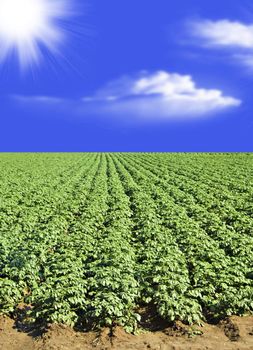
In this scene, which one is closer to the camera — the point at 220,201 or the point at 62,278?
the point at 62,278

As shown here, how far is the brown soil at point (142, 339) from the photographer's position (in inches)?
380

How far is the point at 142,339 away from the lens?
32.9 feet

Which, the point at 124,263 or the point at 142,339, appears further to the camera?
the point at 124,263

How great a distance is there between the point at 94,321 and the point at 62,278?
171 centimetres

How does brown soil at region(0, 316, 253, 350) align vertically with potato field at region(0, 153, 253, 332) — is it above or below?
below

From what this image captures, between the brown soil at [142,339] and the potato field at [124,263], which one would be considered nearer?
the brown soil at [142,339]

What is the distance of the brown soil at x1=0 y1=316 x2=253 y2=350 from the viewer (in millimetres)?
9664

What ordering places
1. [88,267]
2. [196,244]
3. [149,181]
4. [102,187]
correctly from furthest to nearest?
[149,181] < [102,187] < [196,244] < [88,267]

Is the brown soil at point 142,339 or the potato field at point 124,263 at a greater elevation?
the potato field at point 124,263

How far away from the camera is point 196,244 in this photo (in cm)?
1562

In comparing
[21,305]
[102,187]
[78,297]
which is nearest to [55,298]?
[78,297]

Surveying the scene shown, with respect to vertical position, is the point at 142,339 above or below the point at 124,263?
below

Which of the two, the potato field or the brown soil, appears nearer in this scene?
the brown soil

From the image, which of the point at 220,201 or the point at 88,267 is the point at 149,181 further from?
the point at 88,267
